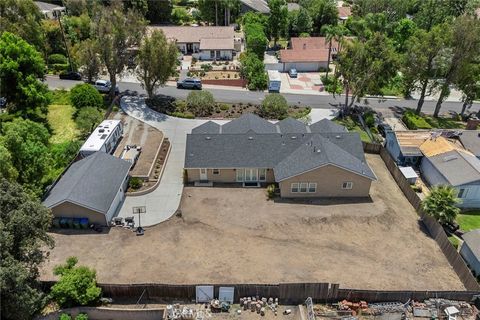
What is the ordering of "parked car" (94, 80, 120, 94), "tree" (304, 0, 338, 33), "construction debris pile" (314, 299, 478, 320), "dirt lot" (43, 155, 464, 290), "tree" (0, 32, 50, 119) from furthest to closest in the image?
"tree" (304, 0, 338, 33) → "parked car" (94, 80, 120, 94) → "tree" (0, 32, 50, 119) → "dirt lot" (43, 155, 464, 290) → "construction debris pile" (314, 299, 478, 320)

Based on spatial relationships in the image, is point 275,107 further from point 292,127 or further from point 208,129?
point 208,129

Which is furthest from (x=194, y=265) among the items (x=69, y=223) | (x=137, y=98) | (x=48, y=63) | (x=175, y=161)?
(x=48, y=63)

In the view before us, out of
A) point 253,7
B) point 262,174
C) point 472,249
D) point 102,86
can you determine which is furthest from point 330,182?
point 253,7

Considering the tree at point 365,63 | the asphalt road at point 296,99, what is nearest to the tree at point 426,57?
the tree at point 365,63

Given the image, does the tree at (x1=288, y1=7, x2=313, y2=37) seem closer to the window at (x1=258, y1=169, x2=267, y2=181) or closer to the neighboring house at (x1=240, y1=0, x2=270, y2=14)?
the neighboring house at (x1=240, y1=0, x2=270, y2=14)

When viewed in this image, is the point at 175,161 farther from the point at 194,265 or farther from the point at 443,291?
the point at 443,291

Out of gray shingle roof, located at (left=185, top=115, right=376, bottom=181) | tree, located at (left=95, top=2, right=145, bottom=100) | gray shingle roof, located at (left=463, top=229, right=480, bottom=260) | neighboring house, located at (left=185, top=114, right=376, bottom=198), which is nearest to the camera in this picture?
gray shingle roof, located at (left=463, top=229, right=480, bottom=260)

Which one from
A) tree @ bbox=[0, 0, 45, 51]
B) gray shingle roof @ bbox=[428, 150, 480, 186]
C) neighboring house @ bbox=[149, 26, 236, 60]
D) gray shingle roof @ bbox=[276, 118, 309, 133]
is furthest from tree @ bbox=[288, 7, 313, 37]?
gray shingle roof @ bbox=[428, 150, 480, 186]

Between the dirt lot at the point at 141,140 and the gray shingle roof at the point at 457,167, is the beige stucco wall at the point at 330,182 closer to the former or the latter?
the gray shingle roof at the point at 457,167
